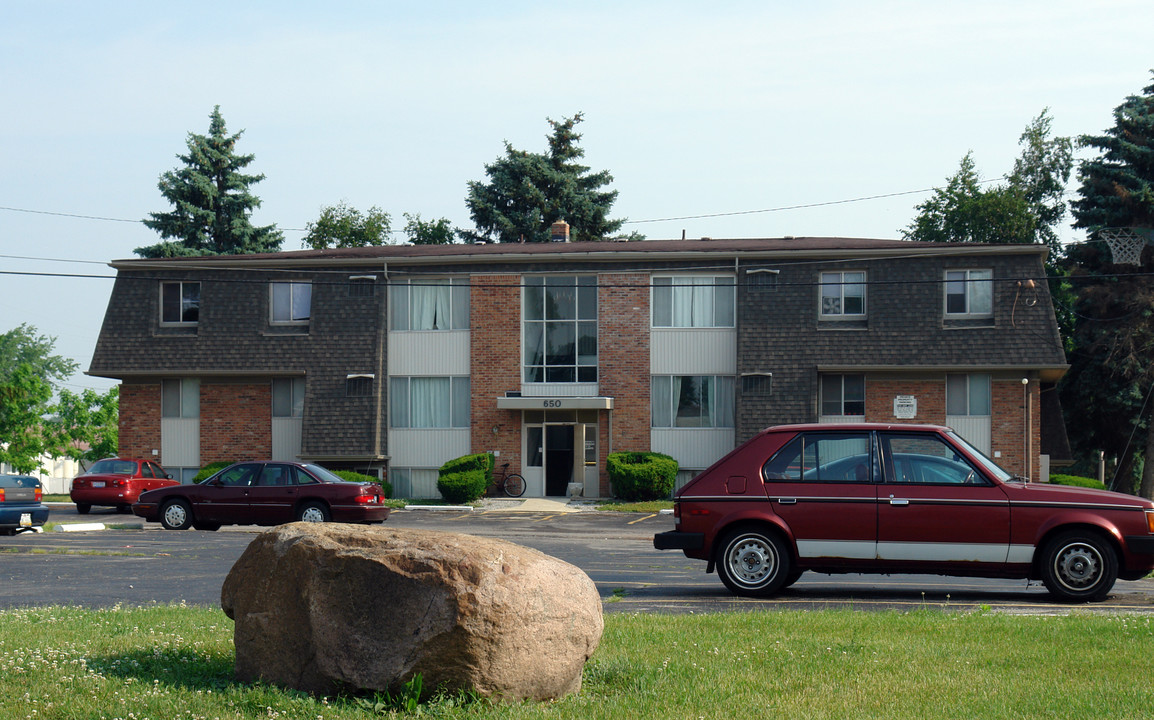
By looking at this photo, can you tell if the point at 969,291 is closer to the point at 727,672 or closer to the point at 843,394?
the point at 843,394

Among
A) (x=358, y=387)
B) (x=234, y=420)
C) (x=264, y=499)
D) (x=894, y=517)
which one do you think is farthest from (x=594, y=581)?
(x=234, y=420)

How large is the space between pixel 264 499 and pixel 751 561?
13.9 metres

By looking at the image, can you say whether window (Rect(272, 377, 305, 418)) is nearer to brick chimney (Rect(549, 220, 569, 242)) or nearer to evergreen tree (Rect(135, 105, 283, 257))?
brick chimney (Rect(549, 220, 569, 242))

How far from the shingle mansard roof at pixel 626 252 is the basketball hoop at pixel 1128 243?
5382 mm

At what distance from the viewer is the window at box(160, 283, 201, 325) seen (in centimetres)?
3638

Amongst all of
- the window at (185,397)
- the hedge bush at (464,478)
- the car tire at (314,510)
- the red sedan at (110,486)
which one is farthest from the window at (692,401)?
the red sedan at (110,486)

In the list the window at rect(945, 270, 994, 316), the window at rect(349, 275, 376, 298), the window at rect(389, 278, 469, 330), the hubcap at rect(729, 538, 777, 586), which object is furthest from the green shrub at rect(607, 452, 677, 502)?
the hubcap at rect(729, 538, 777, 586)

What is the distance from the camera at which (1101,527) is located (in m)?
11.3

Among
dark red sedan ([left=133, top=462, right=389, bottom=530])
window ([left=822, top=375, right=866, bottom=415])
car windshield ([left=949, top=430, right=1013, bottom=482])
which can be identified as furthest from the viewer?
window ([left=822, top=375, right=866, bottom=415])

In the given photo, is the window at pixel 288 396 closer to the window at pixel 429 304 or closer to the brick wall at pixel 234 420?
the brick wall at pixel 234 420

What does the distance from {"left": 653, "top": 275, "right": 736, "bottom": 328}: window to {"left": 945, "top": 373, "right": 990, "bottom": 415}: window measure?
265 inches

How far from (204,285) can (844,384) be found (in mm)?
19921

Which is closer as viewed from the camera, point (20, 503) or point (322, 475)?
point (20, 503)

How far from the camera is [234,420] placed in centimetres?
3588
